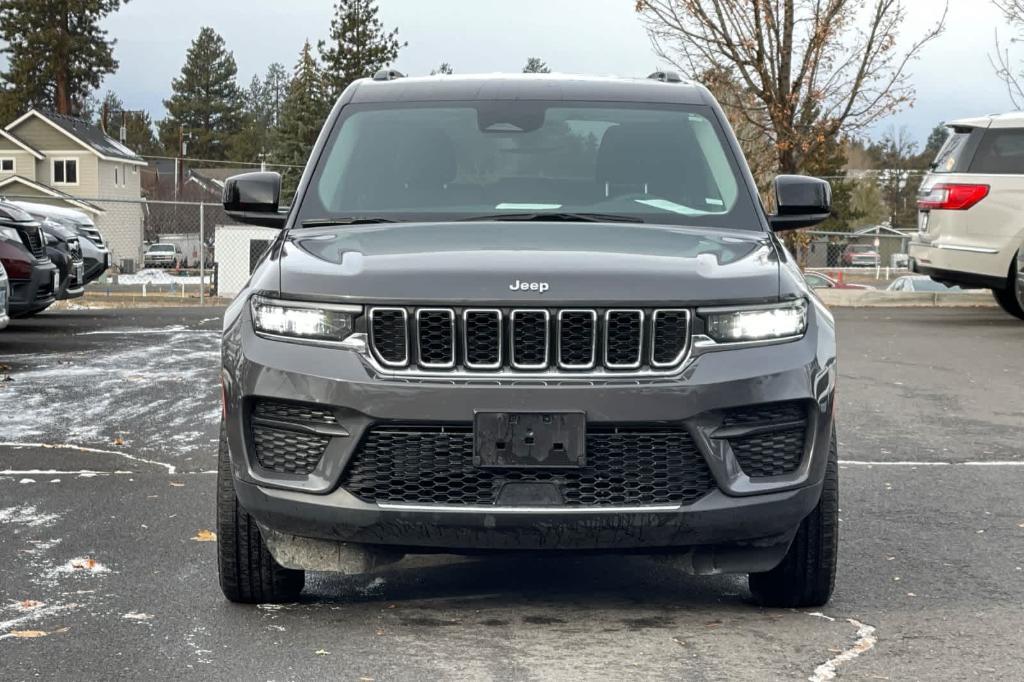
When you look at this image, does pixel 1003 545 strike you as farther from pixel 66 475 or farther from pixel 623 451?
pixel 66 475

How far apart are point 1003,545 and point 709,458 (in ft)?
7.27

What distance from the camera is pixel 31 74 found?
3302 inches

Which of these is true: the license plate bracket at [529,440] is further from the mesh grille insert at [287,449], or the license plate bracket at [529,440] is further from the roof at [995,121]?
the roof at [995,121]

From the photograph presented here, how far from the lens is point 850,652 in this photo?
4.59 m

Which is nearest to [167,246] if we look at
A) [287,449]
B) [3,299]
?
[3,299]

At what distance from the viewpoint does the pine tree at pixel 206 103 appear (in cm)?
11412

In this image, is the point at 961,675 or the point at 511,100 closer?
the point at 961,675

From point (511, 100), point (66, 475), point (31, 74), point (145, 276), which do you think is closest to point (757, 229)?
point (511, 100)

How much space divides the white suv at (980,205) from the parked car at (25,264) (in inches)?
370

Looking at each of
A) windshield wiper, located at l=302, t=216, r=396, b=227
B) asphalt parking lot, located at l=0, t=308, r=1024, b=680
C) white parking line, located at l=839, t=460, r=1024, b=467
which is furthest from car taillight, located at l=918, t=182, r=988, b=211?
windshield wiper, located at l=302, t=216, r=396, b=227

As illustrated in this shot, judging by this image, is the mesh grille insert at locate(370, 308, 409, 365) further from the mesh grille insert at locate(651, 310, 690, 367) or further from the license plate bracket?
the mesh grille insert at locate(651, 310, 690, 367)

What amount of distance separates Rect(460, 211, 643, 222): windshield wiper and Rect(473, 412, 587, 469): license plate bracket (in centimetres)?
114

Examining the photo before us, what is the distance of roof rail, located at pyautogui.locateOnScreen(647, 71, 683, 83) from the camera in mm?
6604

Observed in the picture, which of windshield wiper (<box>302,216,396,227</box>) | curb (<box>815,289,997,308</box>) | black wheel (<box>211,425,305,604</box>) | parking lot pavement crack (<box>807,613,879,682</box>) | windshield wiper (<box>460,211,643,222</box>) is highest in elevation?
windshield wiper (<box>460,211,643,222</box>)
